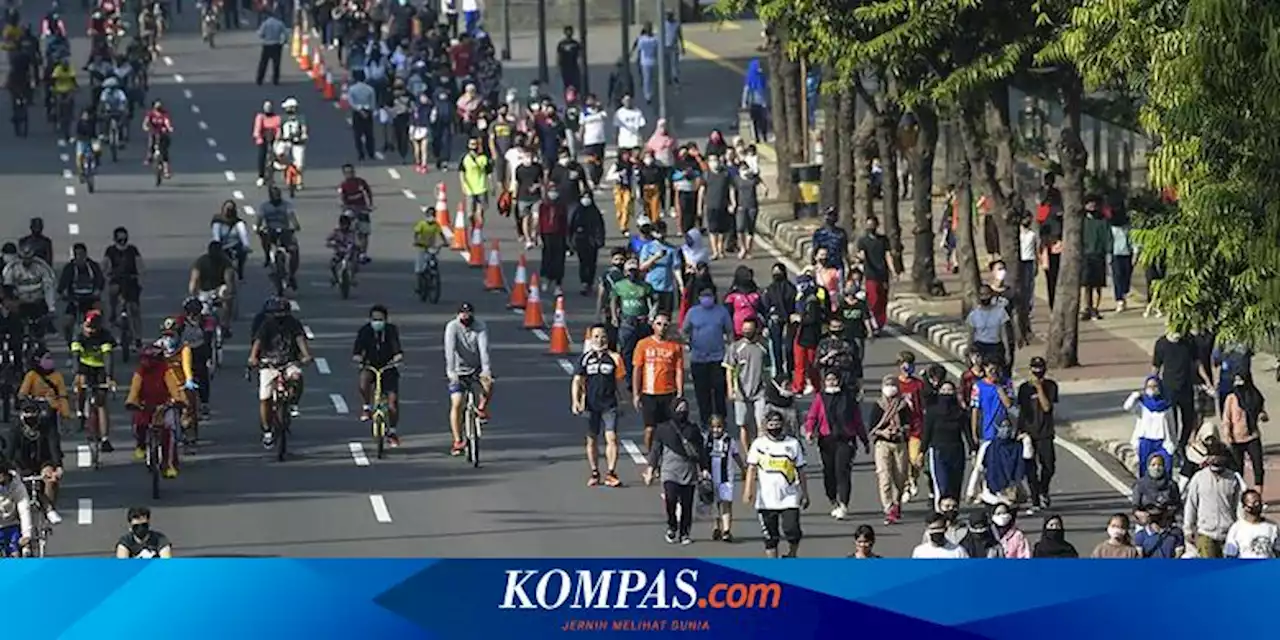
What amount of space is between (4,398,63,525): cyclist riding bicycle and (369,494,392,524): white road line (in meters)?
2.63

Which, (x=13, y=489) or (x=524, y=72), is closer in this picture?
(x=13, y=489)

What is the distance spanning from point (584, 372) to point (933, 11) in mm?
8387

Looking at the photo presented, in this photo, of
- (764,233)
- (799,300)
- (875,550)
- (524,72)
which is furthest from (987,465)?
(524,72)

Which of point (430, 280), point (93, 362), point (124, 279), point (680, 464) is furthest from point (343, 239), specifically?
point (680, 464)

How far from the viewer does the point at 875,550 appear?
3016 cm

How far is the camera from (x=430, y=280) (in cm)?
4503

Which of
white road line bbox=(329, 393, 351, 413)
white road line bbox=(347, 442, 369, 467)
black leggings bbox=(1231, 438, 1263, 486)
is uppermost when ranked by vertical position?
black leggings bbox=(1231, 438, 1263, 486)

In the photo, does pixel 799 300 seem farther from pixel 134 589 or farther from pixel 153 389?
pixel 134 589

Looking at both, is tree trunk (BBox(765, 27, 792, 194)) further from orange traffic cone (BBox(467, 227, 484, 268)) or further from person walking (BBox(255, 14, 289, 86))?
person walking (BBox(255, 14, 289, 86))

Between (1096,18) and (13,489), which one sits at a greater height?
(1096,18)

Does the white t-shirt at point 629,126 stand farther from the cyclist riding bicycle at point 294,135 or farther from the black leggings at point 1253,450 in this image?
the black leggings at point 1253,450

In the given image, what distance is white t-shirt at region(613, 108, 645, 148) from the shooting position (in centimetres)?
5594

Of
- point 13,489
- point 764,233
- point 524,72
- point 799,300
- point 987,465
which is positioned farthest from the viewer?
point 524,72

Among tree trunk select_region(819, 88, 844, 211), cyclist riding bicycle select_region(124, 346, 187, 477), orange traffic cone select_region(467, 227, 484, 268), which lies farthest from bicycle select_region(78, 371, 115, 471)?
tree trunk select_region(819, 88, 844, 211)
